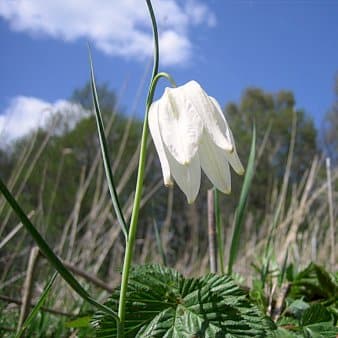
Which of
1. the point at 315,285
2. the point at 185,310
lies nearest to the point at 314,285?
the point at 315,285

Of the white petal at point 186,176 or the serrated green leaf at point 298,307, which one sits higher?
the white petal at point 186,176

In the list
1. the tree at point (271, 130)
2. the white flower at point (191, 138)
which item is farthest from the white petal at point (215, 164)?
the tree at point (271, 130)

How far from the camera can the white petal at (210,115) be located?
35 cm

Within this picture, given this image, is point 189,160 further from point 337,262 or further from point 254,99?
point 254,99

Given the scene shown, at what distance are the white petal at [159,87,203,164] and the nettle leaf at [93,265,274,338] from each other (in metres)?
0.12

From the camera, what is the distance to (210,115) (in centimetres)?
36

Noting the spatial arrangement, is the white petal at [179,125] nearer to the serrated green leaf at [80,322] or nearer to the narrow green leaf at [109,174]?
the narrow green leaf at [109,174]

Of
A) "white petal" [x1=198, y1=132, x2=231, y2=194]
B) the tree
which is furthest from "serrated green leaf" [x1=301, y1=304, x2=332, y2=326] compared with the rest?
the tree

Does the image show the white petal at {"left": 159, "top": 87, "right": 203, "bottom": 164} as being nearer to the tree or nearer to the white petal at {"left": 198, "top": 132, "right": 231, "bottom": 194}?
the white petal at {"left": 198, "top": 132, "right": 231, "bottom": 194}

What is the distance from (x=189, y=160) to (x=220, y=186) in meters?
0.04

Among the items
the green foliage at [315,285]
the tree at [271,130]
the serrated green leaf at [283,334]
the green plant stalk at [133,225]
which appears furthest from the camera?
the tree at [271,130]

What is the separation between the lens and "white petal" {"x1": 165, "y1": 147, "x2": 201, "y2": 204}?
35 cm

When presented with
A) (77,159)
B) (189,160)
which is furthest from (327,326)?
(77,159)

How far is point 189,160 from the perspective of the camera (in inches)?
13.2
